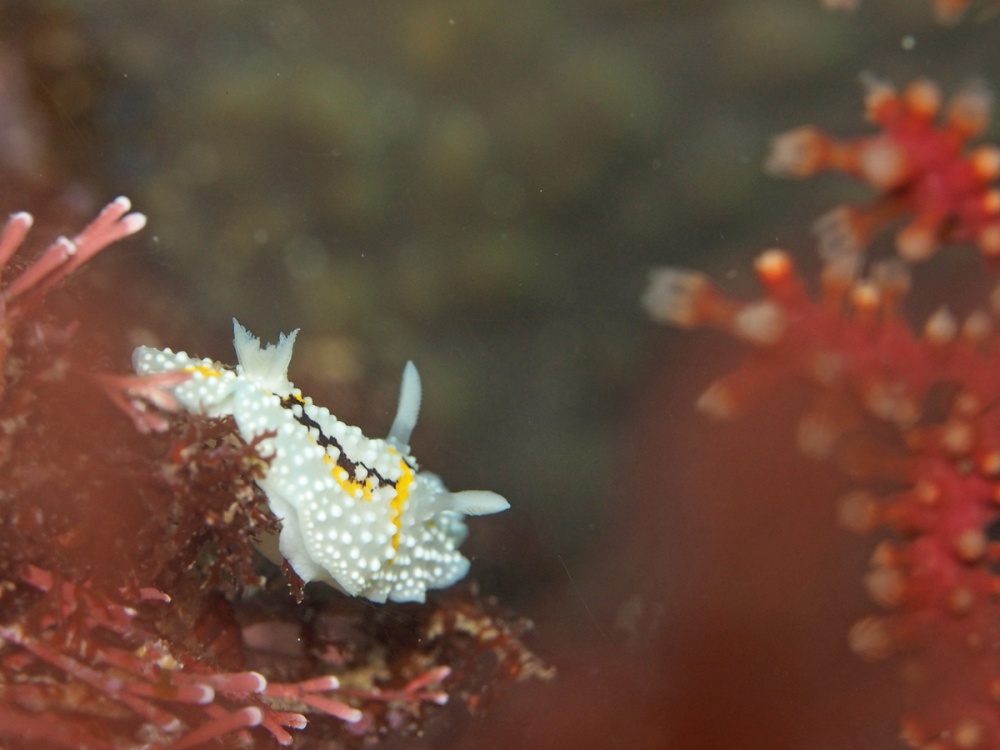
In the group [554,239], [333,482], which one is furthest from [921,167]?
[333,482]

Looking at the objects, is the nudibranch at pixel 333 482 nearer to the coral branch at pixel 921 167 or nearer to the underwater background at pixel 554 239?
the underwater background at pixel 554 239

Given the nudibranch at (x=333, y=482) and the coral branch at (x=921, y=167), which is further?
the nudibranch at (x=333, y=482)

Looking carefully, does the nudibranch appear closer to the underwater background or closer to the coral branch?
the underwater background

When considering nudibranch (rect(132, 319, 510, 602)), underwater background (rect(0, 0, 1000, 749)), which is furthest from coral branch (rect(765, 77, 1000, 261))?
nudibranch (rect(132, 319, 510, 602))

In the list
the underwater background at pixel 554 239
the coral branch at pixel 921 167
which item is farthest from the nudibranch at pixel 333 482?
the coral branch at pixel 921 167

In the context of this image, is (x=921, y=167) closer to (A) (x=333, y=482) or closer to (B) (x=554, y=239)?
(B) (x=554, y=239)

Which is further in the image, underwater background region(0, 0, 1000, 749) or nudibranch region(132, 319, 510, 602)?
nudibranch region(132, 319, 510, 602)
